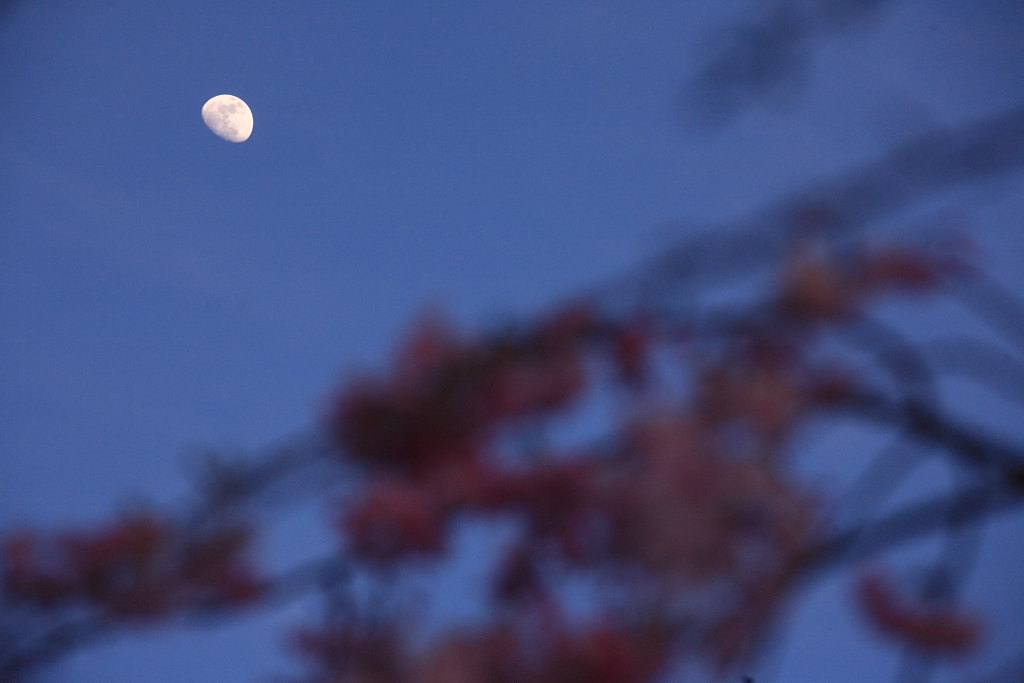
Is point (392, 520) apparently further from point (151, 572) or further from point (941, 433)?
point (941, 433)

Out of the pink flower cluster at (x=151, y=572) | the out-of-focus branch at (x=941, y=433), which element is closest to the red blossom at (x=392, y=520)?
the pink flower cluster at (x=151, y=572)

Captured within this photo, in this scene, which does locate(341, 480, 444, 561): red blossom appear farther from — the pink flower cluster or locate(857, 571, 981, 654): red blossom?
locate(857, 571, 981, 654): red blossom

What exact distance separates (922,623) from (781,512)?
2.01 ft

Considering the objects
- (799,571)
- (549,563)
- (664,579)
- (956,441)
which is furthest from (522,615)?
(956,441)

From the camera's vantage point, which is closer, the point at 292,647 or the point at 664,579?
the point at 664,579

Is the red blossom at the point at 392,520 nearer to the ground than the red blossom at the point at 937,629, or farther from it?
farther from it

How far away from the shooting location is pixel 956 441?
1.01m

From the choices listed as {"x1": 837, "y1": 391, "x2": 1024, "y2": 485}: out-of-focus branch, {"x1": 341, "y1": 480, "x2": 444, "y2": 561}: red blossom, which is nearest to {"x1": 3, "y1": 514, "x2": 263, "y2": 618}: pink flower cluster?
{"x1": 341, "y1": 480, "x2": 444, "y2": 561}: red blossom

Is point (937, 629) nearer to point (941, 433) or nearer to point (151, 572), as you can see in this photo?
point (941, 433)

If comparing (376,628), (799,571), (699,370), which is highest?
(699,370)

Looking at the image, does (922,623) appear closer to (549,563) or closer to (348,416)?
(549,563)

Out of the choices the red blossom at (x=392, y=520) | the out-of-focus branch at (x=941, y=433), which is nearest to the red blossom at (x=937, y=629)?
the out-of-focus branch at (x=941, y=433)

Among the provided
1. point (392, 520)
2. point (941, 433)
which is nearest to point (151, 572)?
point (392, 520)

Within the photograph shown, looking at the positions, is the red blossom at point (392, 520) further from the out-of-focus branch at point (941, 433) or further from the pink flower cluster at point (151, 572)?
the out-of-focus branch at point (941, 433)
